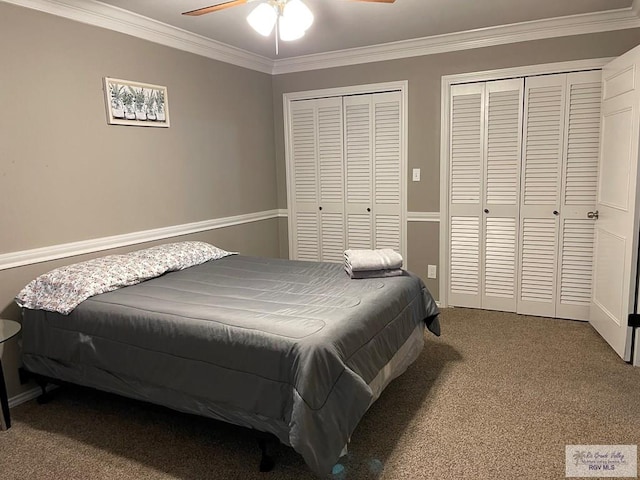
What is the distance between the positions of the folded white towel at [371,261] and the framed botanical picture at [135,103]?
5.91ft

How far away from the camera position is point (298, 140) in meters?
4.80

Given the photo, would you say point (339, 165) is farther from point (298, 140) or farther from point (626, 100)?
point (626, 100)

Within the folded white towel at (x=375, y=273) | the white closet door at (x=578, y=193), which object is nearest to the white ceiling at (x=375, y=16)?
the white closet door at (x=578, y=193)

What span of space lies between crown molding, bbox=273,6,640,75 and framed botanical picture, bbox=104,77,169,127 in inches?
61.5

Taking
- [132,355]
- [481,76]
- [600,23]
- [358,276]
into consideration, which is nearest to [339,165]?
[481,76]

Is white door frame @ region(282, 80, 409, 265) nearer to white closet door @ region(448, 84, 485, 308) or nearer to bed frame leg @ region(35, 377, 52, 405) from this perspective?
white closet door @ region(448, 84, 485, 308)

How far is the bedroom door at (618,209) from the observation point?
293 cm

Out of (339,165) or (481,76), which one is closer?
(481,76)

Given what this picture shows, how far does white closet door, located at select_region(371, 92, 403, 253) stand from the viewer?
4324 millimetres

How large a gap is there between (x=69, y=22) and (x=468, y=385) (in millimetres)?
3307

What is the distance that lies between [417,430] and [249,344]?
1016mm

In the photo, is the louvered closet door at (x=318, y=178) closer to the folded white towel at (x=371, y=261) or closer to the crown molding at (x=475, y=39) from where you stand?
the crown molding at (x=475, y=39)

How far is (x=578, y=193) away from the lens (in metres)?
3.73

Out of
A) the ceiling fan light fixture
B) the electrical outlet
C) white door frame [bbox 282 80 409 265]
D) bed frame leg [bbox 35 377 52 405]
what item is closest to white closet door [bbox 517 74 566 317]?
the electrical outlet
